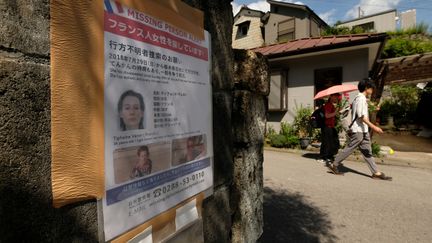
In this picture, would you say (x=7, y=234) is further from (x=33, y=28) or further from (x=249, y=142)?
(x=249, y=142)

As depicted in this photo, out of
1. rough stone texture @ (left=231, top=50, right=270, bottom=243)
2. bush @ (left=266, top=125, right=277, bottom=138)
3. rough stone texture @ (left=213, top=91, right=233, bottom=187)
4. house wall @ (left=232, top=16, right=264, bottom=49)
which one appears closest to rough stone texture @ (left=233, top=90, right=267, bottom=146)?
rough stone texture @ (left=231, top=50, right=270, bottom=243)

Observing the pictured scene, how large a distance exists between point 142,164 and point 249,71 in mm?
1277

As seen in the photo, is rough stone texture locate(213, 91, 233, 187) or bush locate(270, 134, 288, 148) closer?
rough stone texture locate(213, 91, 233, 187)

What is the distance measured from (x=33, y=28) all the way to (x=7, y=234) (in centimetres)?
67

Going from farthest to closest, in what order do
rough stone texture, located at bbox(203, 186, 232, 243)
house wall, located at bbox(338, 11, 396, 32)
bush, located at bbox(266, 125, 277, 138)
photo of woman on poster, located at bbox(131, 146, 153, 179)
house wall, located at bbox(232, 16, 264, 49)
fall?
house wall, located at bbox(338, 11, 396, 32) → house wall, located at bbox(232, 16, 264, 49) → bush, located at bbox(266, 125, 277, 138) → rough stone texture, located at bbox(203, 186, 232, 243) → photo of woman on poster, located at bbox(131, 146, 153, 179)

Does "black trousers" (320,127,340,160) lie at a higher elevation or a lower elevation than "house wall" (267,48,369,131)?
lower

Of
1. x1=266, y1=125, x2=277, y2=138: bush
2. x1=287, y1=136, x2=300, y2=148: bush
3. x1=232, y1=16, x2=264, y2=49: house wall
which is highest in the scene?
x1=232, y1=16, x2=264, y2=49: house wall

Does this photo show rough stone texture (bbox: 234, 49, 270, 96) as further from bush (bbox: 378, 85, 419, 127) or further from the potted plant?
bush (bbox: 378, 85, 419, 127)

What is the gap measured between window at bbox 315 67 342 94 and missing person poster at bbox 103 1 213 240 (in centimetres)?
1015

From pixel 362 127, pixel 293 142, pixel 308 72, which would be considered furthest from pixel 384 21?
pixel 362 127

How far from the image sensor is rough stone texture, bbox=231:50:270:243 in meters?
2.41

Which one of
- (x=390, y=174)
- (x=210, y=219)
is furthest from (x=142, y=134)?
(x=390, y=174)

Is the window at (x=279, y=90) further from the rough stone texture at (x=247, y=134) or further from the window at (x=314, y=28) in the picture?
the window at (x=314, y=28)

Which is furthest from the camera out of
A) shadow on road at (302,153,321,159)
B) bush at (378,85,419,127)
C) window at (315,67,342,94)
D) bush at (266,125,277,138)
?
bush at (378,85,419,127)
